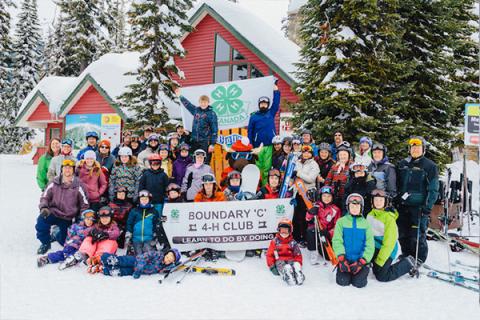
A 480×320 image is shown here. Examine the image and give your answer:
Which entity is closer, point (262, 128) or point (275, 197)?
point (275, 197)

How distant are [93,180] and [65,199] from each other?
575 millimetres

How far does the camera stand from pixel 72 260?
555 cm

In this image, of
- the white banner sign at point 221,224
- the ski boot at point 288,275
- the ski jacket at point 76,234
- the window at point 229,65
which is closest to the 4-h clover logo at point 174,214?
the white banner sign at point 221,224

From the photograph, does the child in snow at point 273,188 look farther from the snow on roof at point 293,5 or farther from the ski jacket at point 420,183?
Result: the snow on roof at point 293,5

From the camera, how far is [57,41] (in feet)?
111

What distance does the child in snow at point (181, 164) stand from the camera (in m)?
7.11

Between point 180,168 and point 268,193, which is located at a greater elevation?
point 180,168

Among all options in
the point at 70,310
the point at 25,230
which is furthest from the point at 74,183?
the point at 70,310

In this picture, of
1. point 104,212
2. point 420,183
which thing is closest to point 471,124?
point 420,183

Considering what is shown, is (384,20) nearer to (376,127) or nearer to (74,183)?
(376,127)

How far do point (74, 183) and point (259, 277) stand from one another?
137 inches

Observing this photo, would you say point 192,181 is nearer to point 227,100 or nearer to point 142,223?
point 142,223

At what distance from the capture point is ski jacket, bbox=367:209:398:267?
5395mm

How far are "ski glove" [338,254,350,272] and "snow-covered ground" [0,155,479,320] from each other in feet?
0.81
